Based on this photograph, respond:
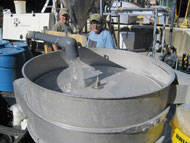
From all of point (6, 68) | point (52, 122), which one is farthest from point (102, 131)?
point (6, 68)

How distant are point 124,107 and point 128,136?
8.1 inches

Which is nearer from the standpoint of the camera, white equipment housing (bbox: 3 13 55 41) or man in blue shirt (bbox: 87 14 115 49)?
man in blue shirt (bbox: 87 14 115 49)

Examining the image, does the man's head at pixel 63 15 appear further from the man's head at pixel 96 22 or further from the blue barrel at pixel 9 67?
the blue barrel at pixel 9 67

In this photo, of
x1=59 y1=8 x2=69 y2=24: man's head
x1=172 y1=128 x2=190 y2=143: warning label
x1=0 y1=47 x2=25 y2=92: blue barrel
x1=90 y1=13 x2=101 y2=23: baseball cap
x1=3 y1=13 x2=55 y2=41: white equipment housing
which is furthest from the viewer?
x1=3 y1=13 x2=55 y2=41: white equipment housing

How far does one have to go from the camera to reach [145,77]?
1575 millimetres

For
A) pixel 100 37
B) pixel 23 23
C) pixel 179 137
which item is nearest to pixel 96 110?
pixel 179 137

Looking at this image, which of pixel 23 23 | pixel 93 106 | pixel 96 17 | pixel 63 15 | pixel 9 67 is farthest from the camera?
pixel 23 23

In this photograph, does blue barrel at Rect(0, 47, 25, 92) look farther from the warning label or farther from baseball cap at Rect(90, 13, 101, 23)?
the warning label

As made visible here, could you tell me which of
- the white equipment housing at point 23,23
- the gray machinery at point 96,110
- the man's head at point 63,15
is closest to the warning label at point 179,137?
the gray machinery at point 96,110

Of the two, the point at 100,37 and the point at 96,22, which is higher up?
the point at 96,22

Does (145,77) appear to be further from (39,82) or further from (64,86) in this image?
(39,82)

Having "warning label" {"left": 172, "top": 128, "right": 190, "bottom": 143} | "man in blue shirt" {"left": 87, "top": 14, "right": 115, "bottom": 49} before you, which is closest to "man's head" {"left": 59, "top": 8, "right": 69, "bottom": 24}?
"man in blue shirt" {"left": 87, "top": 14, "right": 115, "bottom": 49}

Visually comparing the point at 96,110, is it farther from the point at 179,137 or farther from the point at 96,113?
the point at 179,137

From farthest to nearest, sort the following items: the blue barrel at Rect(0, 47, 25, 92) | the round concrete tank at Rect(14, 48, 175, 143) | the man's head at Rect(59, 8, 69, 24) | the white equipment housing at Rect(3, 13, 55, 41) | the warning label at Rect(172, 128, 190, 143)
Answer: the white equipment housing at Rect(3, 13, 55, 41), the man's head at Rect(59, 8, 69, 24), the blue barrel at Rect(0, 47, 25, 92), the warning label at Rect(172, 128, 190, 143), the round concrete tank at Rect(14, 48, 175, 143)
